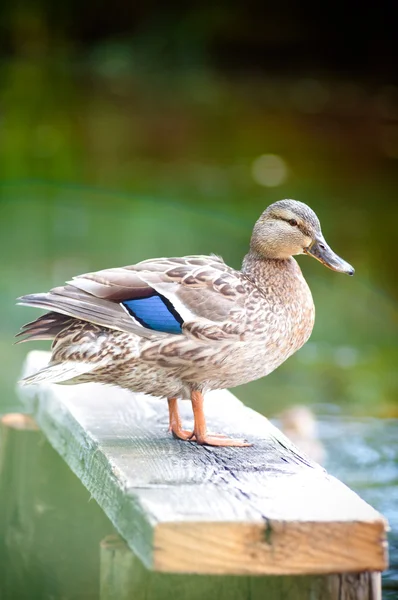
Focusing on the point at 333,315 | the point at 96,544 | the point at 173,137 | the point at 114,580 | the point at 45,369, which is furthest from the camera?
the point at 173,137

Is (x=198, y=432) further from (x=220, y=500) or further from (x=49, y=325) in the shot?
(x=220, y=500)

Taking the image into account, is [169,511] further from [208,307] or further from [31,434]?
[31,434]

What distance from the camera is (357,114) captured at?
14961 mm

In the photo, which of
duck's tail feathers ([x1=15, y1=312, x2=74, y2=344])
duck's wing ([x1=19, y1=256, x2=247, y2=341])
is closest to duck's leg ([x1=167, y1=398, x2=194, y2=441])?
duck's wing ([x1=19, y1=256, x2=247, y2=341])

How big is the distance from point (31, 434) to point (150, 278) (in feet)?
3.34

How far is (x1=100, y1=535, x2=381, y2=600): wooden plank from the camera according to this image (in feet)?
7.98

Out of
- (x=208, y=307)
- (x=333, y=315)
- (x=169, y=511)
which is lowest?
(x=333, y=315)

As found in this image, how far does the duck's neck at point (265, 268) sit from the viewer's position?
3312 mm

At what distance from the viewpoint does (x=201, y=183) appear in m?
11.0

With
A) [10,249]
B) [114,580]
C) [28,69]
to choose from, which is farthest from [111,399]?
[28,69]

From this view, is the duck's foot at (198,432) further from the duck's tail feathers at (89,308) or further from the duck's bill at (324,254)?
the duck's bill at (324,254)

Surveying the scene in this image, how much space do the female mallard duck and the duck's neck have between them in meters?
0.05

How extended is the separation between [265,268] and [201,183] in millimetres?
7744

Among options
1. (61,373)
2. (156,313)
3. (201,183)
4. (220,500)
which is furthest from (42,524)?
(201,183)
